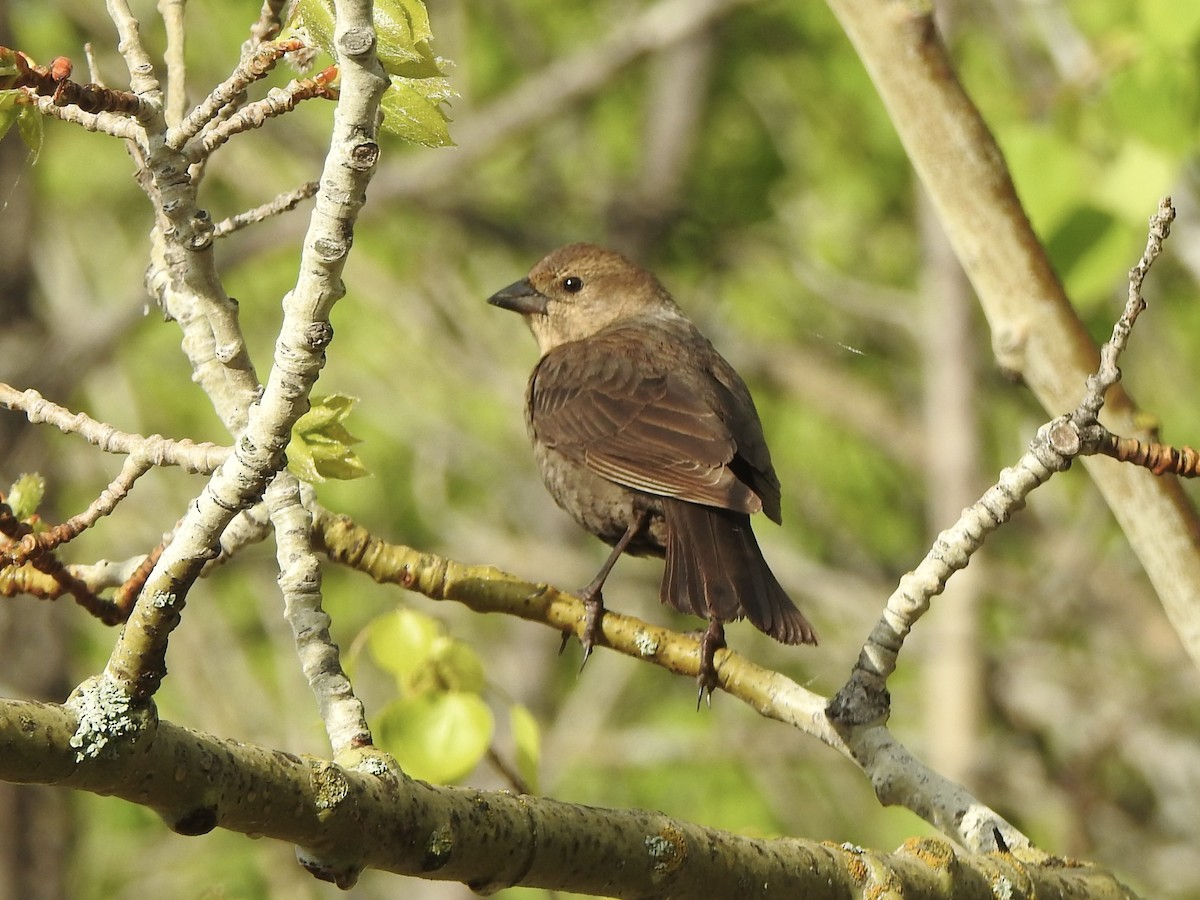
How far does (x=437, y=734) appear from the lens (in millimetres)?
2605

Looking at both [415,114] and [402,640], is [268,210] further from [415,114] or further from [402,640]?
[402,640]

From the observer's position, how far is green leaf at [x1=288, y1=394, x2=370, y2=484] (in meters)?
2.26

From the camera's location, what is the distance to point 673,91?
31.6 feet

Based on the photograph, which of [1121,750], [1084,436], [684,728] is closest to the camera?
[1084,436]

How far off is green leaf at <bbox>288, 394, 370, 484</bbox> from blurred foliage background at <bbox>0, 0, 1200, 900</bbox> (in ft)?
14.9

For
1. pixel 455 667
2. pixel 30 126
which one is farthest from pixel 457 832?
pixel 30 126

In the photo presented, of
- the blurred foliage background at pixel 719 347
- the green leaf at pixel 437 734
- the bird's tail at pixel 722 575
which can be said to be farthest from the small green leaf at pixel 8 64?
the blurred foliage background at pixel 719 347

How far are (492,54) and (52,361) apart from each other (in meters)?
4.54

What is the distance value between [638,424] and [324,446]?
86.3 inches

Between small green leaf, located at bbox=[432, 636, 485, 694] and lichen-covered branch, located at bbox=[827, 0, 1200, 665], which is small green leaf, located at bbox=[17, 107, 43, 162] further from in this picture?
lichen-covered branch, located at bbox=[827, 0, 1200, 665]

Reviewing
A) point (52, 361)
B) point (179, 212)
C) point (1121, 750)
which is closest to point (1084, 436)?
point (179, 212)

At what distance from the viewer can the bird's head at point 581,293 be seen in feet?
18.4

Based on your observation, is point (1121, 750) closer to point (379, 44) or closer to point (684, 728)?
point (684, 728)

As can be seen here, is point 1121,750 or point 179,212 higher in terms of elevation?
point 179,212
